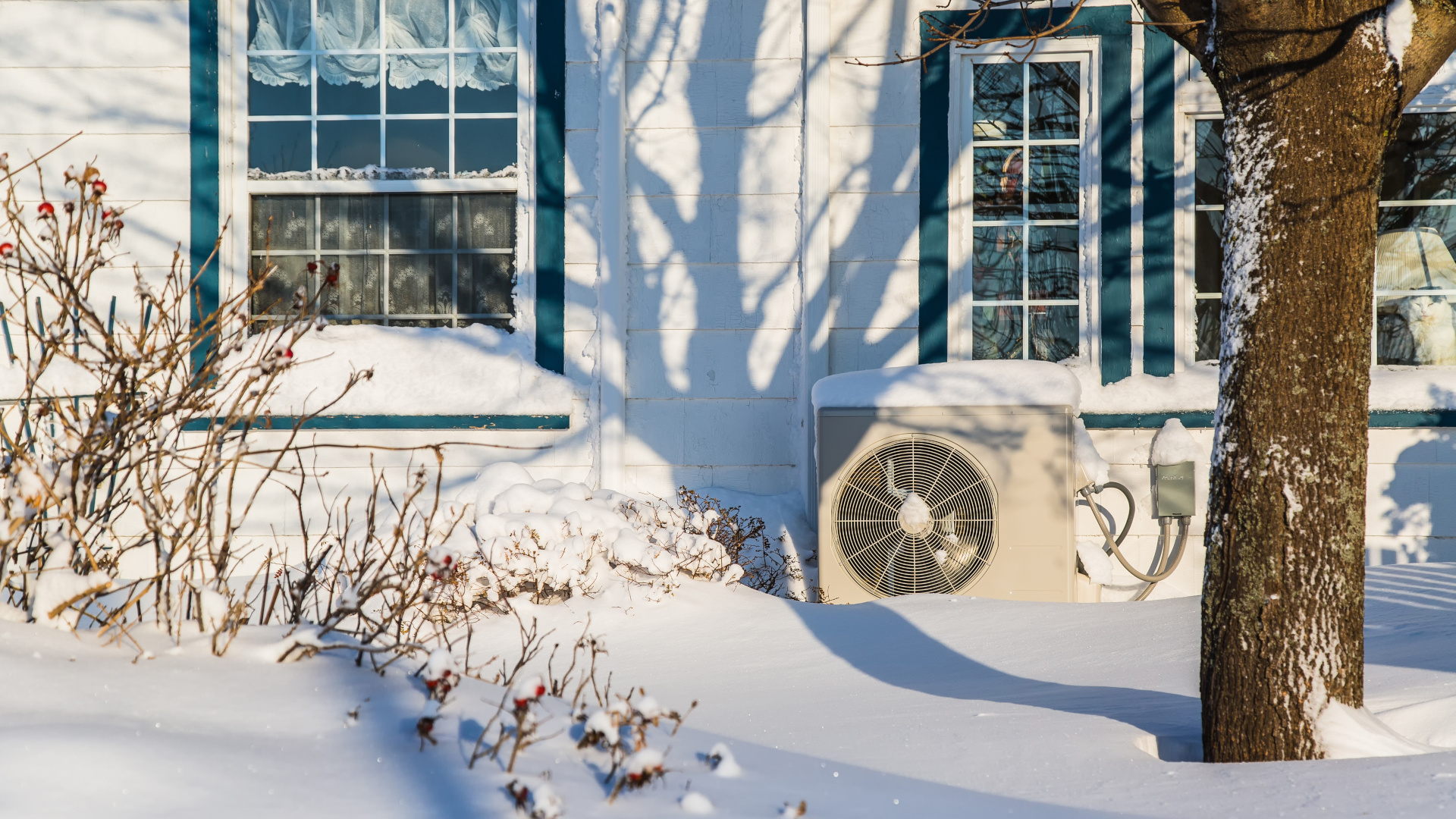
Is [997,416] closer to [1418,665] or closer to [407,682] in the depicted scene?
[1418,665]

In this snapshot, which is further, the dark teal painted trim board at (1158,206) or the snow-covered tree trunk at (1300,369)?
the dark teal painted trim board at (1158,206)

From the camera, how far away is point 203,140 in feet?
20.4

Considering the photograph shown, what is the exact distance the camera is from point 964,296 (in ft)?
19.8

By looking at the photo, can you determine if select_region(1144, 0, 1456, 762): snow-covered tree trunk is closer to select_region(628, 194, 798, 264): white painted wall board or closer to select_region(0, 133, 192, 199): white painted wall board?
select_region(628, 194, 798, 264): white painted wall board

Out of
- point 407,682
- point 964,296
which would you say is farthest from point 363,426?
point 407,682

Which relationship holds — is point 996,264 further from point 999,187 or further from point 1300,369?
point 1300,369

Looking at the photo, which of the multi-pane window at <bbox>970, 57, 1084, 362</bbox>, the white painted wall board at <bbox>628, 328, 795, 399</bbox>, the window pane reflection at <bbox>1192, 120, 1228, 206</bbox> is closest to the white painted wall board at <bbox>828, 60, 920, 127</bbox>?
the multi-pane window at <bbox>970, 57, 1084, 362</bbox>

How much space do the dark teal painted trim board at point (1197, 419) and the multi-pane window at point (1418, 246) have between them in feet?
1.15

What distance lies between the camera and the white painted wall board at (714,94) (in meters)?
Result: 6.05

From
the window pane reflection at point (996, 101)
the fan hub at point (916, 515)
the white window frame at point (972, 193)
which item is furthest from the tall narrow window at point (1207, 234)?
the fan hub at point (916, 515)

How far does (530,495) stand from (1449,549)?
466 centimetres

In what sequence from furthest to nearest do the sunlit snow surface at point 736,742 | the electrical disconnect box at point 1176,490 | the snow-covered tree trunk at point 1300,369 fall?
1. the electrical disconnect box at point 1176,490
2. the snow-covered tree trunk at point 1300,369
3. the sunlit snow surface at point 736,742

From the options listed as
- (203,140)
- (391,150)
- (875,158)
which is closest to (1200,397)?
(875,158)

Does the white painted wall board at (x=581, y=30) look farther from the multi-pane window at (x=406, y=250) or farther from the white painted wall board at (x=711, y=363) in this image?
the white painted wall board at (x=711, y=363)
